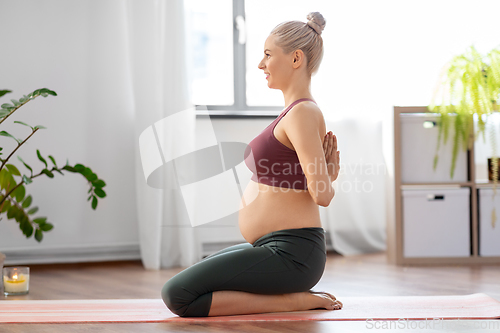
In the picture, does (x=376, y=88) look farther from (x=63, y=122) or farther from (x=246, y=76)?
(x=63, y=122)

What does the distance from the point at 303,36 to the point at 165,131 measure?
4.40 feet

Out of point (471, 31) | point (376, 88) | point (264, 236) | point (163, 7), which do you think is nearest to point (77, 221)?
point (163, 7)

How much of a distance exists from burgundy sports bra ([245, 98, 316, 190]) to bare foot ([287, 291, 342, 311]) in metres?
0.34

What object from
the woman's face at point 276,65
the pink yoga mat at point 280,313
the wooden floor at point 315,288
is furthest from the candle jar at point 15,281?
the woman's face at point 276,65

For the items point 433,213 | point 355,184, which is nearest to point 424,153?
point 433,213

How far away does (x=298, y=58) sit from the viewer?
5.36ft

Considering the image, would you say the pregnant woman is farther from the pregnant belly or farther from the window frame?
the window frame

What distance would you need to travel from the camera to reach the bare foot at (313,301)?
1646 millimetres

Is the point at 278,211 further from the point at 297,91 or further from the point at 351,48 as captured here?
the point at 351,48

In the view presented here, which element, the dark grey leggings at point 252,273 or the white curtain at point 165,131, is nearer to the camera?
the dark grey leggings at point 252,273

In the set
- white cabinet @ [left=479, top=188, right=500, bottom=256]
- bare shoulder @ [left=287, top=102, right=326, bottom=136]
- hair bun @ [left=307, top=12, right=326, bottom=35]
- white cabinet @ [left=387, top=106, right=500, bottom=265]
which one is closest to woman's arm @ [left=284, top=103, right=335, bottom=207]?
bare shoulder @ [left=287, top=102, right=326, bottom=136]

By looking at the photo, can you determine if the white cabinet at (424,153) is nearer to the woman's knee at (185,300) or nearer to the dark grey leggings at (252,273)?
the dark grey leggings at (252,273)

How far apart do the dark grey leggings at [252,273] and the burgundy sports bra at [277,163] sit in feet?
0.49

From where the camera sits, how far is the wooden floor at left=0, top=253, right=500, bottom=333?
1.48 m
